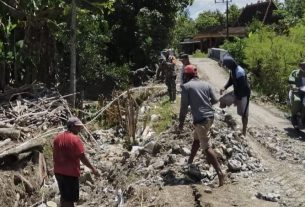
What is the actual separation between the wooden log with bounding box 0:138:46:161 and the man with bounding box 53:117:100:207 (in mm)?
3158

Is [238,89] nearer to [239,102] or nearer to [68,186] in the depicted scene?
[239,102]

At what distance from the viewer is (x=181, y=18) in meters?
26.9

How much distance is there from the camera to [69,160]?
6.90 meters

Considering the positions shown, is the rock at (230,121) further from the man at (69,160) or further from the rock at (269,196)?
the man at (69,160)

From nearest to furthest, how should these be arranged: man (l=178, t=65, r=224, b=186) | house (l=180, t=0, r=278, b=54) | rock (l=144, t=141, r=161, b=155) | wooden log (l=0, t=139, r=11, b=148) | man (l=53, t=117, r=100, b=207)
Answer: man (l=53, t=117, r=100, b=207)
man (l=178, t=65, r=224, b=186)
rock (l=144, t=141, r=161, b=155)
wooden log (l=0, t=139, r=11, b=148)
house (l=180, t=0, r=278, b=54)

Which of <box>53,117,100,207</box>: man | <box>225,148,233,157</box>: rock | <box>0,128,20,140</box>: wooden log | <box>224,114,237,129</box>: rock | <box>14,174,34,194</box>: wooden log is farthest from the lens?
<box>224,114,237,129</box>: rock

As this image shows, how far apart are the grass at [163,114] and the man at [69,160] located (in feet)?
17.5

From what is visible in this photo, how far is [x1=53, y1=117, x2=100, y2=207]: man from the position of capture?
6.86 meters

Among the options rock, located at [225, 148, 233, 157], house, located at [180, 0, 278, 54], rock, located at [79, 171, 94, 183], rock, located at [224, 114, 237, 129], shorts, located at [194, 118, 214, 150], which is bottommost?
rock, located at [79, 171, 94, 183]

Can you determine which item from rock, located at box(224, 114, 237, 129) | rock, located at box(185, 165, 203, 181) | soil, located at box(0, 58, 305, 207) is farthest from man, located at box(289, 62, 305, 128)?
rock, located at box(185, 165, 203, 181)

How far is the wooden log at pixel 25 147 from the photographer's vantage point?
9.86 m

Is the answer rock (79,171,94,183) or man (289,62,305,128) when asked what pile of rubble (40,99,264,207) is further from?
man (289,62,305,128)

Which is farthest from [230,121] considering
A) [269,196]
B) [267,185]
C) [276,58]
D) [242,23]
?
[242,23]

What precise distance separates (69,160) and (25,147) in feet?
12.2
